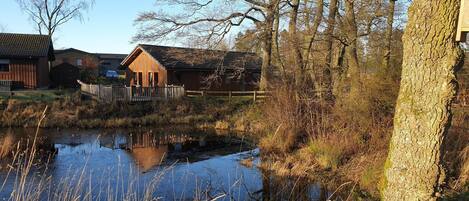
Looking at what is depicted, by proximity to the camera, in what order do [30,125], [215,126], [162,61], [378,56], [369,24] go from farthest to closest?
[162,61] → [215,126] → [30,125] → [369,24] → [378,56]

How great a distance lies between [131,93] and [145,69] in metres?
8.02

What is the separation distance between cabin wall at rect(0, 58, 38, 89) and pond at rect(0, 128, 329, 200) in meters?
12.3

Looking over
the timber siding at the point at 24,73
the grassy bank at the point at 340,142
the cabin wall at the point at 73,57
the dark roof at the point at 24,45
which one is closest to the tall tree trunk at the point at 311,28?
the grassy bank at the point at 340,142

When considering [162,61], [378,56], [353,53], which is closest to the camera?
[378,56]

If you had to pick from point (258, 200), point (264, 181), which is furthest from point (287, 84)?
point (258, 200)

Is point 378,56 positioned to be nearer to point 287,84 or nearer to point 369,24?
point 287,84

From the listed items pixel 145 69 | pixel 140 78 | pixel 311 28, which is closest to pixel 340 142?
pixel 311 28

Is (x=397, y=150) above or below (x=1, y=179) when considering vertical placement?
above

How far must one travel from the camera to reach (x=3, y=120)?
20719mm

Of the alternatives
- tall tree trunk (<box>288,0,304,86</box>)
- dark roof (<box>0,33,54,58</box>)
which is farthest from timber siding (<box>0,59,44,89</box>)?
tall tree trunk (<box>288,0,304,86</box>)

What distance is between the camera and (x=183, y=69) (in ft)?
98.1

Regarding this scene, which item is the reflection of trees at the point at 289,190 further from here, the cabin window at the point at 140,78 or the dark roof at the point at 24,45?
the dark roof at the point at 24,45

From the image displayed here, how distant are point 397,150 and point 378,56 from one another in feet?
33.0

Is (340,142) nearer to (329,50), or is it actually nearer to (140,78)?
(329,50)
